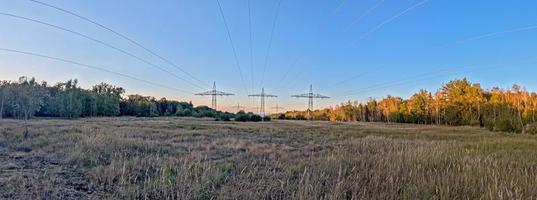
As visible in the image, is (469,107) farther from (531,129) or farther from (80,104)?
(80,104)

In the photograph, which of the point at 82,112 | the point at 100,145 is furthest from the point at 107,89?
the point at 100,145

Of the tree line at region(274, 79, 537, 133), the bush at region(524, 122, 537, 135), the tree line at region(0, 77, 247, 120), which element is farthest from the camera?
the tree line at region(0, 77, 247, 120)

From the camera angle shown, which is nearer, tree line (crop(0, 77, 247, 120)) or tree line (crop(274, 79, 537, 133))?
tree line (crop(274, 79, 537, 133))

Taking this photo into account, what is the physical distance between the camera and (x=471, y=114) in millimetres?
72375

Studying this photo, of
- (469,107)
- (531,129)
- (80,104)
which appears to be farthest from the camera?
(80,104)

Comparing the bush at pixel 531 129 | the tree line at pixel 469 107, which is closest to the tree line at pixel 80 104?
the tree line at pixel 469 107

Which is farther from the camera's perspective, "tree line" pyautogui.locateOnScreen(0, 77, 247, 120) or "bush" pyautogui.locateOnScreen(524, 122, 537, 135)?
"tree line" pyautogui.locateOnScreen(0, 77, 247, 120)

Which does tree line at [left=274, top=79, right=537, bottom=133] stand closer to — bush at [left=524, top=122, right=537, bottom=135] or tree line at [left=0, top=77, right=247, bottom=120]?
bush at [left=524, top=122, right=537, bottom=135]

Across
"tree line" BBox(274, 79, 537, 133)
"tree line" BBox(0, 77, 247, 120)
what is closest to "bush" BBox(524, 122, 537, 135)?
"tree line" BBox(274, 79, 537, 133)

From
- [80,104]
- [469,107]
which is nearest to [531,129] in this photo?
[469,107]

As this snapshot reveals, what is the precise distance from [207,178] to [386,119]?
11458 centimetres

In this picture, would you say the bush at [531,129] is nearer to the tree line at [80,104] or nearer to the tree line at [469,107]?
the tree line at [469,107]

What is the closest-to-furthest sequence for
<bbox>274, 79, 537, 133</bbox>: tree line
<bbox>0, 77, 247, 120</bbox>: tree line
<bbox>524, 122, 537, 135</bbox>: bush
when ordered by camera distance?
<bbox>524, 122, 537, 135</bbox>: bush
<bbox>274, 79, 537, 133</bbox>: tree line
<bbox>0, 77, 247, 120</bbox>: tree line

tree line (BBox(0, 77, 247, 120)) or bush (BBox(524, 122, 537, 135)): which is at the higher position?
tree line (BBox(0, 77, 247, 120))
